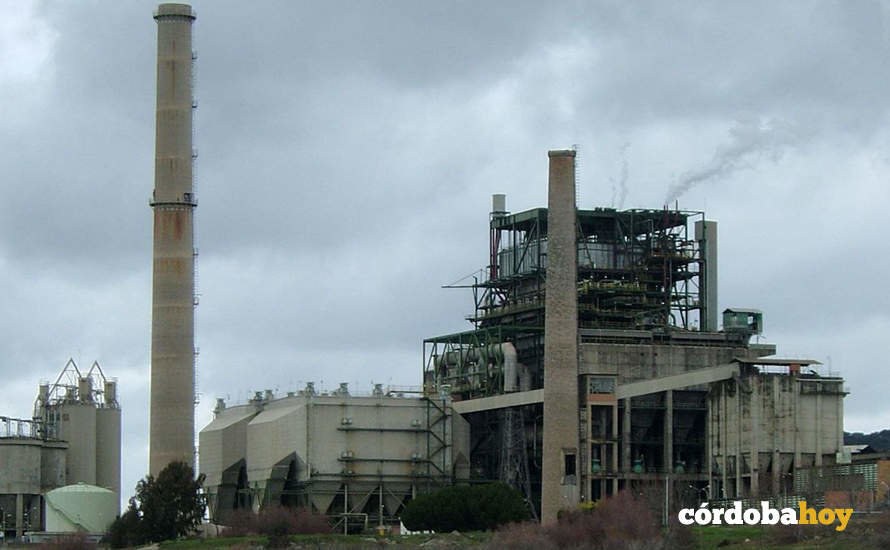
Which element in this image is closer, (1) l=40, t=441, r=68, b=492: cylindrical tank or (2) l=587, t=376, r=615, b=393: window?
(2) l=587, t=376, r=615, b=393: window

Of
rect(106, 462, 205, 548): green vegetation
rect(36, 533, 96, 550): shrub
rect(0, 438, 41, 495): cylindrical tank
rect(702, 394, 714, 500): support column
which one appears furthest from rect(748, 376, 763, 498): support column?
rect(0, 438, 41, 495): cylindrical tank

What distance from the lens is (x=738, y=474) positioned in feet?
333

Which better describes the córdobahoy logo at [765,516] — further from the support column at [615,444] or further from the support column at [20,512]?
the support column at [20,512]

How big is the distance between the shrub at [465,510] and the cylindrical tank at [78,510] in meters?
24.5

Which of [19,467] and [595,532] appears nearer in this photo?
[595,532]

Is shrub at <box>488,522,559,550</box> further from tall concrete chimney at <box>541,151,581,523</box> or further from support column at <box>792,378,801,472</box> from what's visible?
support column at <box>792,378,801,472</box>

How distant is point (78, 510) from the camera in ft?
388

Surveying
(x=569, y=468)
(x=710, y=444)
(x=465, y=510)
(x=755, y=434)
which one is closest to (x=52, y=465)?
(x=465, y=510)

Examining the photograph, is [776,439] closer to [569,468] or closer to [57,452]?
[569,468]

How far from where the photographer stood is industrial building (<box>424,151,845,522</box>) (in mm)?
100375

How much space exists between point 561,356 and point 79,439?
162 feet

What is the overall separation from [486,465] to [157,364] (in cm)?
2014

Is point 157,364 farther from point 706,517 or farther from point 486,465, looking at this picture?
point 706,517

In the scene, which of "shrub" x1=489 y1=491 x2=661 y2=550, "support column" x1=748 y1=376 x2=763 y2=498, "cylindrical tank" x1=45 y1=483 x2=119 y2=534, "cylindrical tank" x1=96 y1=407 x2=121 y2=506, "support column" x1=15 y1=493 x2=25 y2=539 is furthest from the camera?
"cylindrical tank" x1=96 y1=407 x2=121 y2=506
